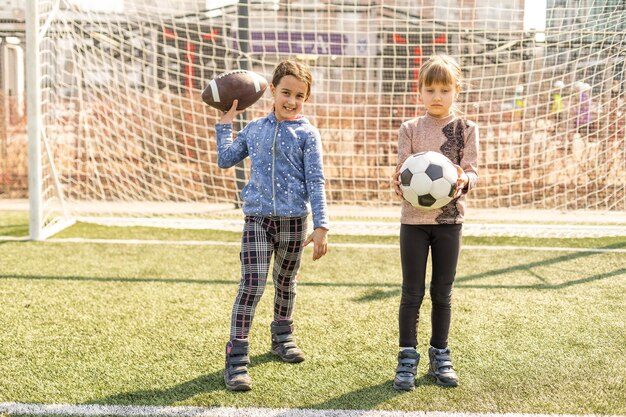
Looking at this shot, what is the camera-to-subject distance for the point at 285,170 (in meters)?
2.73

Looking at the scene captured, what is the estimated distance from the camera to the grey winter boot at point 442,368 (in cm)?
271

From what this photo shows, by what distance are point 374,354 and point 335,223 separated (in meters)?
3.51

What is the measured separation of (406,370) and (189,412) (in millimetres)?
861

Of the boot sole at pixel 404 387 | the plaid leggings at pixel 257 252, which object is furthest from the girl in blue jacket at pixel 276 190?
the boot sole at pixel 404 387

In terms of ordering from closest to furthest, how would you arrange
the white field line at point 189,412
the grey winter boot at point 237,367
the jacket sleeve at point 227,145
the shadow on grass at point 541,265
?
the white field line at point 189,412 → the grey winter boot at point 237,367 → the jacket sleeve at point 227,145 → the shadow on grass at point 541,265

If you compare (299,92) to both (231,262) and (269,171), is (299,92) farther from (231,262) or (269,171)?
(231,262)

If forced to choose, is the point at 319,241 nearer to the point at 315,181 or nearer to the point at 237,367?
the point at 315,181

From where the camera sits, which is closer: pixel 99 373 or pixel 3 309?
pixel 99 373

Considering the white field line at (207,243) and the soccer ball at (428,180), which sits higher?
the soccer ball at (428,180)

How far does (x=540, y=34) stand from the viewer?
666cm

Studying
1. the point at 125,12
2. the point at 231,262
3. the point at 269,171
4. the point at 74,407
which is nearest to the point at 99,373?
the point at 74,407

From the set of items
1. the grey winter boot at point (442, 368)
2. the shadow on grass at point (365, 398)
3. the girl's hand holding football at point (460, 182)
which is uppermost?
the girl's hand holding football at point (460, 182)

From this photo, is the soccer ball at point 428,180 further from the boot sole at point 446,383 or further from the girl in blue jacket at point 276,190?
the boot sole at point 446,383

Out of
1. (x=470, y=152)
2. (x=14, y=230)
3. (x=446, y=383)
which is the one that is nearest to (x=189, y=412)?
(x=446, y=383)
